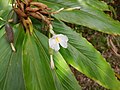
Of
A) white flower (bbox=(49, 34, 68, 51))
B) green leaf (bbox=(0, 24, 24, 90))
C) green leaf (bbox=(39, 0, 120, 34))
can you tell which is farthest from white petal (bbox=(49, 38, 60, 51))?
green leaf (bbox=(39, 0, 120, 34))

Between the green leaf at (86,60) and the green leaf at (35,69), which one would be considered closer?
the green leaf at (35,69)

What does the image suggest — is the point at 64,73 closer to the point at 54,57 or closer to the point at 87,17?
the point at 54,57

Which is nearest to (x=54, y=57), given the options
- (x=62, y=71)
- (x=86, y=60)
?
(x=62, y=71)

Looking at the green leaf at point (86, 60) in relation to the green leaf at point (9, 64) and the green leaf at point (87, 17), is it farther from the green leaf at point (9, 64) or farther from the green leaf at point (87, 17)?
the green leaf at point (9, 64)

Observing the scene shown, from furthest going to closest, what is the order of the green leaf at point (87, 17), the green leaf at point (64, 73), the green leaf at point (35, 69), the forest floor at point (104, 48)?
the forest floor at point (104, 48) → the green leaf at point (87, 17) → the green leaf at point (64, 73) → the green leaf at point (35, 69)

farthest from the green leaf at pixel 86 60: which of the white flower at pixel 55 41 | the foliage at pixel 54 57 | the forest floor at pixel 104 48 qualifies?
the forest floor at pixel 104 48

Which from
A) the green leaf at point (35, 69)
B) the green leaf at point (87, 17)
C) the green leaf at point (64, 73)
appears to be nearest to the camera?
the green leaf at point (35, 69)

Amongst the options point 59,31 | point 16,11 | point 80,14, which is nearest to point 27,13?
point 16,11
